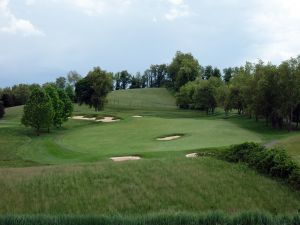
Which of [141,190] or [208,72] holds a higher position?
[208,72]

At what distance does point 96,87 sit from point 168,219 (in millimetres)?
84261

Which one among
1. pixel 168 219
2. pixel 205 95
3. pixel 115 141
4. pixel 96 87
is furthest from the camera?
pixel 205 95

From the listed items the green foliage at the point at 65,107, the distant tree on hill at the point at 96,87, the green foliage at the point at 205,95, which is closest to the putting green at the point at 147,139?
the green foliage at the point at 65,107

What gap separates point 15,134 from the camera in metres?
54.7

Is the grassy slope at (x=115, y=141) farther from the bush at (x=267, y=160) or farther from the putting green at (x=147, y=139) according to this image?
the bush at (x=267, y=160)

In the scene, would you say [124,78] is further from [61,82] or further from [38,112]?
[38,112]

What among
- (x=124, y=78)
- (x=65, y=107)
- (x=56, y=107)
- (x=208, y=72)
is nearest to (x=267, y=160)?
(x=56, y=107)

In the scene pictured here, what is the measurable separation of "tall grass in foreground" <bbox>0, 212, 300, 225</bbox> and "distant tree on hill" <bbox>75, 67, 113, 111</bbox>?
275ft

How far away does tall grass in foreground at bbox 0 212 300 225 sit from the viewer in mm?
11080

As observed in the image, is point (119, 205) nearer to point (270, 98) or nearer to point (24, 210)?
point (24, 210)

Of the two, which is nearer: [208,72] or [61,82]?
[208,72]

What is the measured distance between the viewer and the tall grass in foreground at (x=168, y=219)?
36.4 feet

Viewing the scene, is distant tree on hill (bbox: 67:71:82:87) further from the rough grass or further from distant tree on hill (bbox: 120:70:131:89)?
the rough grass

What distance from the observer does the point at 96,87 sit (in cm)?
9469
